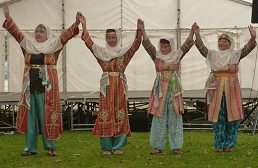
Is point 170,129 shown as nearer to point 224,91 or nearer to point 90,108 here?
point 224,91

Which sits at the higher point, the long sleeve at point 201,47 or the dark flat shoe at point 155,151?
the long sleeve at point 201,47

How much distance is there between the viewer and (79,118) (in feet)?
36.2

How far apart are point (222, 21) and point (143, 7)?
1.78 metres

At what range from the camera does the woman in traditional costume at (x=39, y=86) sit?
6.93 meters

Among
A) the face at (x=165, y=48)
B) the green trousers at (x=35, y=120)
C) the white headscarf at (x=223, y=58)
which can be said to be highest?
the face at (x=165, y=48)

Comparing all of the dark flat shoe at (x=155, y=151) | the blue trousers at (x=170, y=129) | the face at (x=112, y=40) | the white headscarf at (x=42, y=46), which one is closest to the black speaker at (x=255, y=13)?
the blue trousers at (x=170, y=129)

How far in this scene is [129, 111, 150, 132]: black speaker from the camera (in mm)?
10039

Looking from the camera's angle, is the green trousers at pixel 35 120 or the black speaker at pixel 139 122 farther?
the black speaker at pixel 139 122

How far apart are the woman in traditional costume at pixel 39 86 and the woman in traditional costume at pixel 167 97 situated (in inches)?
43.5

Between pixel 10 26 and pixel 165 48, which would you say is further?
pixel 165 48

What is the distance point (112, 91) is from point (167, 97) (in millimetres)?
686

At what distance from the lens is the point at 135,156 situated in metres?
7.06

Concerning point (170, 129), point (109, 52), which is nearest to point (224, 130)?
point (170, 129)

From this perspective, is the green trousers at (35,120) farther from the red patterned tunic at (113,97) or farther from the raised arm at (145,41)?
the raised arm at (145,41)
